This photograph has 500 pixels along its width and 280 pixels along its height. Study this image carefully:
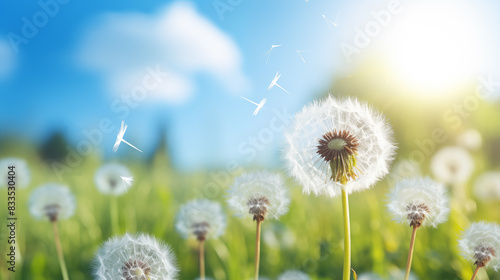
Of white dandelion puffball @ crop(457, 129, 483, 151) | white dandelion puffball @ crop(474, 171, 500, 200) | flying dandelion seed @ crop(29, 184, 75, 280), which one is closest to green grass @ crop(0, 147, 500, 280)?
white dandelion puffball @ crop(474, 171, 500, 200)

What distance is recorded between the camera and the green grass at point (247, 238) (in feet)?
4.35

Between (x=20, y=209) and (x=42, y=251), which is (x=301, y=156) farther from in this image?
(x=20, y=209)

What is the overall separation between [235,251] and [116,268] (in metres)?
0.71

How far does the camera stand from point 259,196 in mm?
757

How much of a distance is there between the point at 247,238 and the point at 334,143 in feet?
3.41

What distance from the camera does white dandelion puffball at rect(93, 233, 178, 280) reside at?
664 mm

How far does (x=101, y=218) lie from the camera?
5.81 feet

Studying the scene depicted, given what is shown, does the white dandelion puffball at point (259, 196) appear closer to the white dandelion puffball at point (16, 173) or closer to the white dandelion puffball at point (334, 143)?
the white dandelion puffball at point (334, 143)

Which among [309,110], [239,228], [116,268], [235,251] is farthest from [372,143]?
[239,228]

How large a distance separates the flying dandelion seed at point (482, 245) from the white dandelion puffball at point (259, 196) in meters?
0.30

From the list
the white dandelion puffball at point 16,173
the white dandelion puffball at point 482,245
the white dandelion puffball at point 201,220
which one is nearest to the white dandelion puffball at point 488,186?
the white dandelion puffball at point 482,245

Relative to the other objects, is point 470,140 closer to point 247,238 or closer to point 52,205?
point 247,238

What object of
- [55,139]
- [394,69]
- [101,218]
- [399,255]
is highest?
[394,69]

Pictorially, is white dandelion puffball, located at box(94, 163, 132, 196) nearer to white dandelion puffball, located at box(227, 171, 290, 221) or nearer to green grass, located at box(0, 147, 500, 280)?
green grass, located at box(0, 147, 500, 280)
